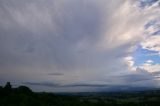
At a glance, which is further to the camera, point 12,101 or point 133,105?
point 133,105

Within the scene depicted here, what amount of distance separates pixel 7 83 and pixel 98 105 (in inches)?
2264

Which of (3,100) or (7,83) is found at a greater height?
(7,83)

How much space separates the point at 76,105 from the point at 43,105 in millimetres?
27308

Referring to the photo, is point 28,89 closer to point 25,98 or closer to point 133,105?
point 25,98

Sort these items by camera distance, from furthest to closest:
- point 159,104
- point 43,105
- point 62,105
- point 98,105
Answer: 1. point 159,104
2. point 98,105
3. point 62,105
4. point 43,105

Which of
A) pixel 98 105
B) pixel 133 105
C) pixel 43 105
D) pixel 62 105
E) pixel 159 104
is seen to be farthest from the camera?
pixel 159 104

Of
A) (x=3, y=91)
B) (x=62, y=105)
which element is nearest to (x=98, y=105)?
(x=62, y=105)

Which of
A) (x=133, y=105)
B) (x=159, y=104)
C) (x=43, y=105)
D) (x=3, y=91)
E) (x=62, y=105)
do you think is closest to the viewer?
(x=43, y=105)

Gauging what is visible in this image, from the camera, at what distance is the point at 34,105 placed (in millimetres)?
124938

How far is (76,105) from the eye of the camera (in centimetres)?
14662

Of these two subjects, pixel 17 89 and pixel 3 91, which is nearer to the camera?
pixel 3 91

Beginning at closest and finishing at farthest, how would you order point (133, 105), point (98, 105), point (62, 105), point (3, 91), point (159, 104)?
point (62, 105) < point (3, 91) < point (98, 105) < point (133, 105) < point (159, 104)

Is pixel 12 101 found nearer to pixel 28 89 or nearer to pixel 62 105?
pixel 62 105

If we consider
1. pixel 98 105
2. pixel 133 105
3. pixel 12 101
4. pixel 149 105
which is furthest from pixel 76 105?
pixel 149 105
